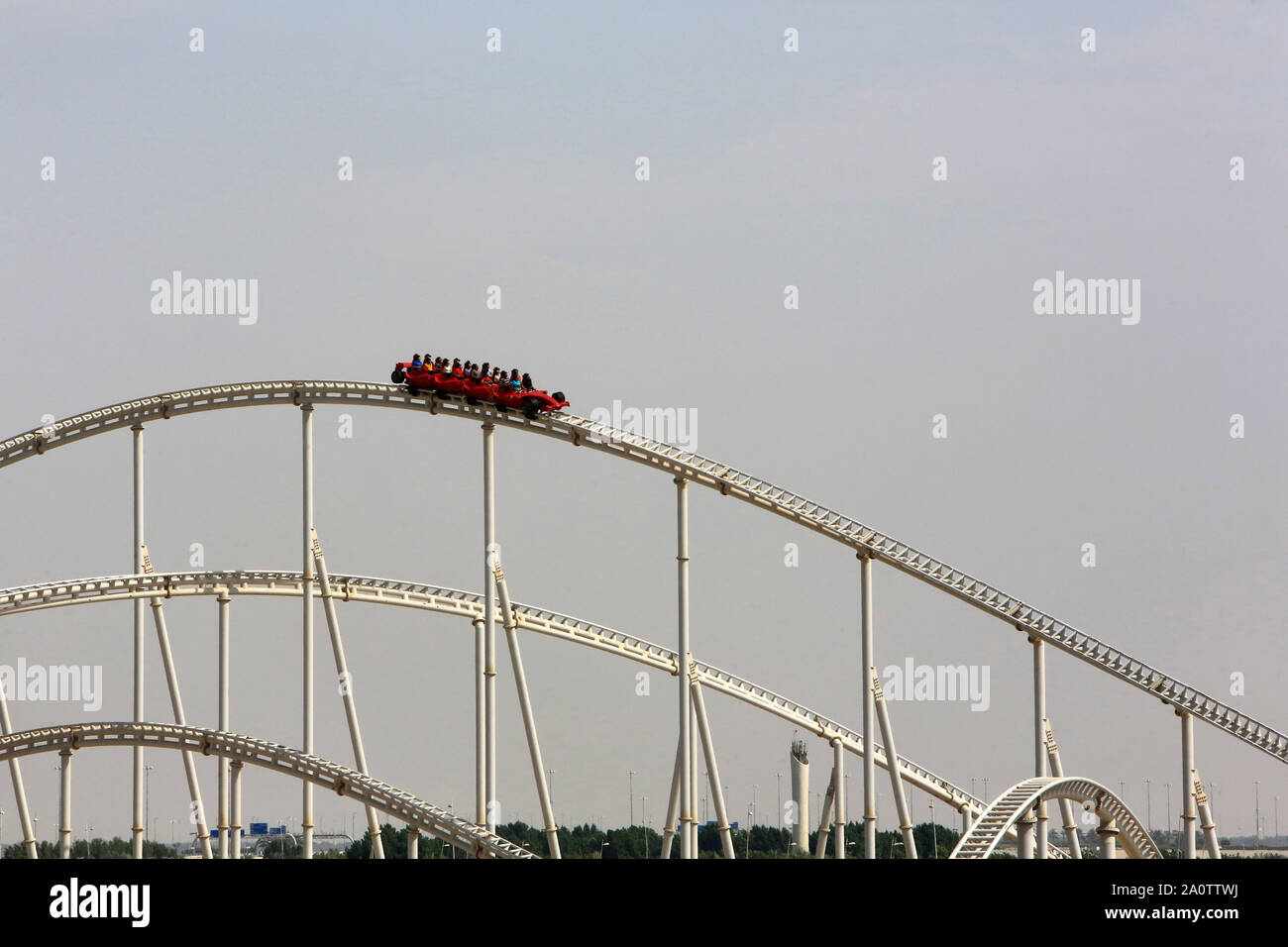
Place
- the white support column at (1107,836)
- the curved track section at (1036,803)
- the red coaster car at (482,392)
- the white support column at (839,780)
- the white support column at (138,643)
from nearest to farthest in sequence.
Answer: the curved track section at (1036,803) < the white support column at (1107,836) < the red coaster car at (482,392) < the white support column at (138,643) < the white support column at (839,780)

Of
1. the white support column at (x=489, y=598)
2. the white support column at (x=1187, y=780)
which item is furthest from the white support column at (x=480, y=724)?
the white support column at (x=1187, y=780)

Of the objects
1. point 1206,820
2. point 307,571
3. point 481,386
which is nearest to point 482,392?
point 481,386

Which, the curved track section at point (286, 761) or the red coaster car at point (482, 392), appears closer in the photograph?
the curved track section at point (286, 761)

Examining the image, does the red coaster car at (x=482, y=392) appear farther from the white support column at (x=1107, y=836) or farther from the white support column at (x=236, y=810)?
the white support column at (x=1107, y=836)

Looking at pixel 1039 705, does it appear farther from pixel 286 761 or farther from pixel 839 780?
pixel 286 761
